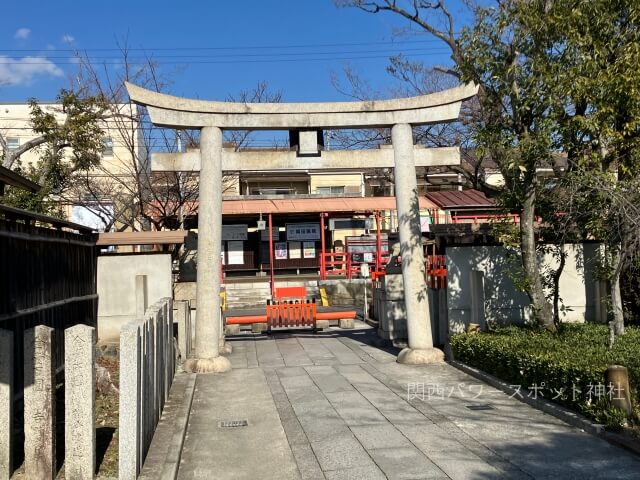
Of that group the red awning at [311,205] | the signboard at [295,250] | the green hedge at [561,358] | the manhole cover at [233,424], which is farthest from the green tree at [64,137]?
the signboard at [295,250]

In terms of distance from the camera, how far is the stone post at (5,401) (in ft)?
17.4

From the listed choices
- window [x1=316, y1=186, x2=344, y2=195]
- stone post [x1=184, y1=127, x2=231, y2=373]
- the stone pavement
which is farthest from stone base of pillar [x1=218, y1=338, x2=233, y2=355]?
window [x1=316, y1=186, x2=344, y2=195]

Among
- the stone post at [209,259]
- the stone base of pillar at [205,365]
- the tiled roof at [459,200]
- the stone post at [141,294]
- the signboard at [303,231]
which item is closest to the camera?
the stone base of pillar at [205,365]

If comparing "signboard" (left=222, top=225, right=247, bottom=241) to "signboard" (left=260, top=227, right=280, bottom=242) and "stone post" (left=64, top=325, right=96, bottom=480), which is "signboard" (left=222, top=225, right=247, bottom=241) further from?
"stone post" (left=64, top=325, right=96, bottom=480)

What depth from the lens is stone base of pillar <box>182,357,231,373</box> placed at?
11.5m

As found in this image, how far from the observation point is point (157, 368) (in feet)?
25.5

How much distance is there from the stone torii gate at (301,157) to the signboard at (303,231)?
63.6 feet

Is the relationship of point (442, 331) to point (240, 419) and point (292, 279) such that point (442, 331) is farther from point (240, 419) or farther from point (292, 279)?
point (292, 279)

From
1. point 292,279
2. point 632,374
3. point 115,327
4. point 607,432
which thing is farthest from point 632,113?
point 292,279

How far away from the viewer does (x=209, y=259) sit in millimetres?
11742

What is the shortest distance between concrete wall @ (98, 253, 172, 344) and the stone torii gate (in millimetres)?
2027

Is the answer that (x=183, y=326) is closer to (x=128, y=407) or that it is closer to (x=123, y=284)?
(x=123, y=284)

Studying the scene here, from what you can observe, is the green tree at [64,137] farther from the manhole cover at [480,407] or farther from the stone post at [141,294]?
the manhole cover at [480,407]

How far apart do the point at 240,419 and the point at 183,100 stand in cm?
629
